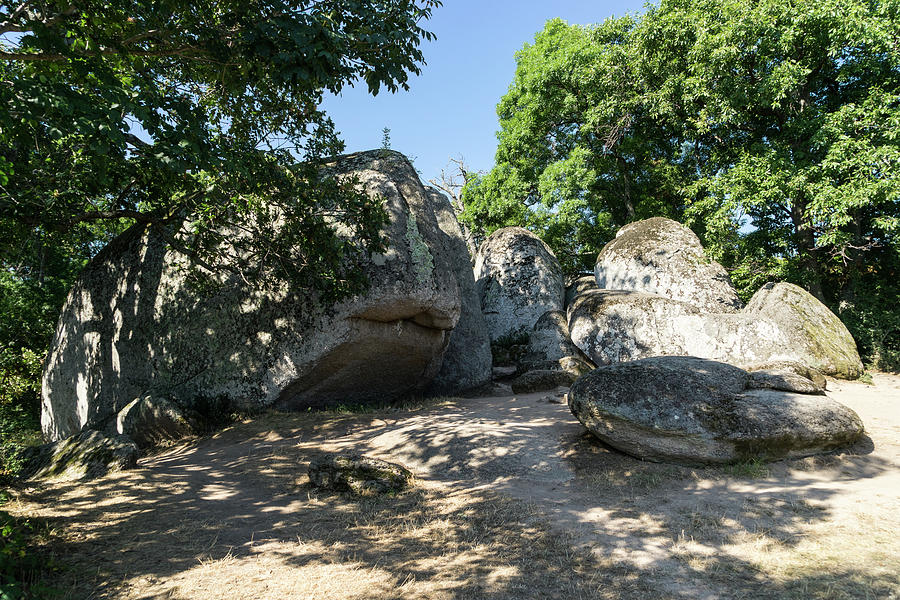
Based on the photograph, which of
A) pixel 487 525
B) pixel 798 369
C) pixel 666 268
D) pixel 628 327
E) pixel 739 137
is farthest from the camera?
pixel 739 137

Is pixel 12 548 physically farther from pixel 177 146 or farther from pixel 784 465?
pixel 784 465

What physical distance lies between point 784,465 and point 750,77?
46.0ft

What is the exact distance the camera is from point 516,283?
16953 millimetres

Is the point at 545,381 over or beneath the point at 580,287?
beneath

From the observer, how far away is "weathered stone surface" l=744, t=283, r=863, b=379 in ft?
36.2

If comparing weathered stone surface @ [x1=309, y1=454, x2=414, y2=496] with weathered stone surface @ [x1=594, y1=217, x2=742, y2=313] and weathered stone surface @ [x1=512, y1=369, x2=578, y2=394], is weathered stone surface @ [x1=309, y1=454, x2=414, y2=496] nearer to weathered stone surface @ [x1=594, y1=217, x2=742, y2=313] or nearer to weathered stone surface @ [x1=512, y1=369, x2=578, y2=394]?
weathered stone surface @ [x1=512, y1=369, x2=578, y2=394]

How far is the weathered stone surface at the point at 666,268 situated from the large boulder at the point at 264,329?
25.8 feet

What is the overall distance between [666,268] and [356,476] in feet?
39.9

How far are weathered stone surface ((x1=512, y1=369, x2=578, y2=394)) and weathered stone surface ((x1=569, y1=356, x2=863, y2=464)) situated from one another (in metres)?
3.83

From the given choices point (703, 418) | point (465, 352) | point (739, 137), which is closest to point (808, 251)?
point (739, 137)

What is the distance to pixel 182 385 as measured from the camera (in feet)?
30.5

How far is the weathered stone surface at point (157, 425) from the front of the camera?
27.1 ft

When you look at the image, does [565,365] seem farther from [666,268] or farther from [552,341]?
[666,268]

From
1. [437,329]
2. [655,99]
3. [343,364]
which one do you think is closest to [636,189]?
[655,99]
